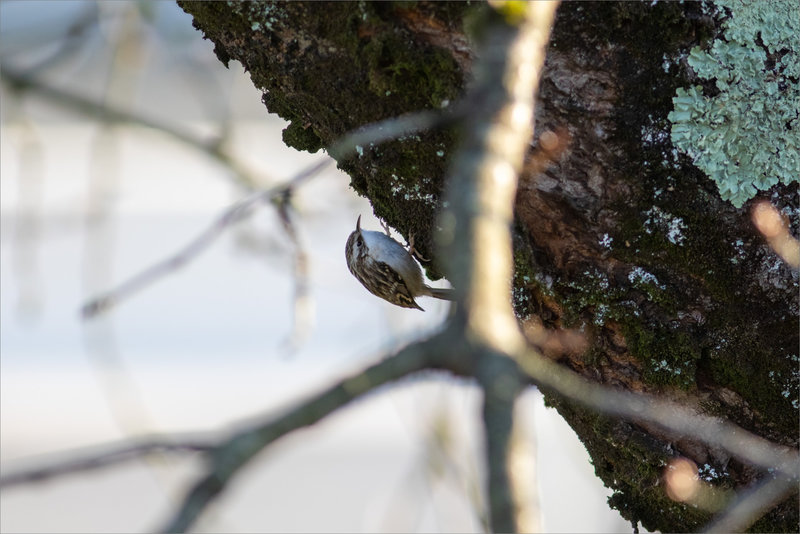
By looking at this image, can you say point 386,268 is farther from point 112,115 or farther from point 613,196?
point 613,196

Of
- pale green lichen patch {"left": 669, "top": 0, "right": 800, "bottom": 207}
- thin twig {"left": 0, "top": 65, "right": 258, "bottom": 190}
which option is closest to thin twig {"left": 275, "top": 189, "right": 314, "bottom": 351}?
thin twig {"left": 0, "top": 65, "right": 258, "bottom": 190}

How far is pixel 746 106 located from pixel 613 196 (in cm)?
28

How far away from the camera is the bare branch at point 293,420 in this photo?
26.5 inches

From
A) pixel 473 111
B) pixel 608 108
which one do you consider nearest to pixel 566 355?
pixel 608 108

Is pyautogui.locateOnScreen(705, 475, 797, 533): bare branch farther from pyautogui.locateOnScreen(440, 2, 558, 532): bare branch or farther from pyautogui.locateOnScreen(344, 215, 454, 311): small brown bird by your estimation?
pyautogui.locateOnScreen(344, 215, 454, 311): small brown bird

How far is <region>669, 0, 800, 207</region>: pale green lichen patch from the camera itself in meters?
1.38

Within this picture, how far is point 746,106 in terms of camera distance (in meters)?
1.41

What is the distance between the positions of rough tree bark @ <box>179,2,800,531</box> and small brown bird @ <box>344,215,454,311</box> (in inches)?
65.3

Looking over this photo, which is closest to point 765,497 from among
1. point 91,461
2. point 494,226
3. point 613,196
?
point 613,196

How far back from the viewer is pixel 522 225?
58.4 inches

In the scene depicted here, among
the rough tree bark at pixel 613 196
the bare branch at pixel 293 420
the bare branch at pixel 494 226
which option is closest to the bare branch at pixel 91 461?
the bare branch at pixel 293 420

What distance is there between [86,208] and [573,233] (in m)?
1.42

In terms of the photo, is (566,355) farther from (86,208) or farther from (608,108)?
(86,208)

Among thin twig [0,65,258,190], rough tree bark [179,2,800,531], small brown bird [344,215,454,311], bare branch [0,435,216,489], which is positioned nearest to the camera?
bare branch [0,435,216,489]
